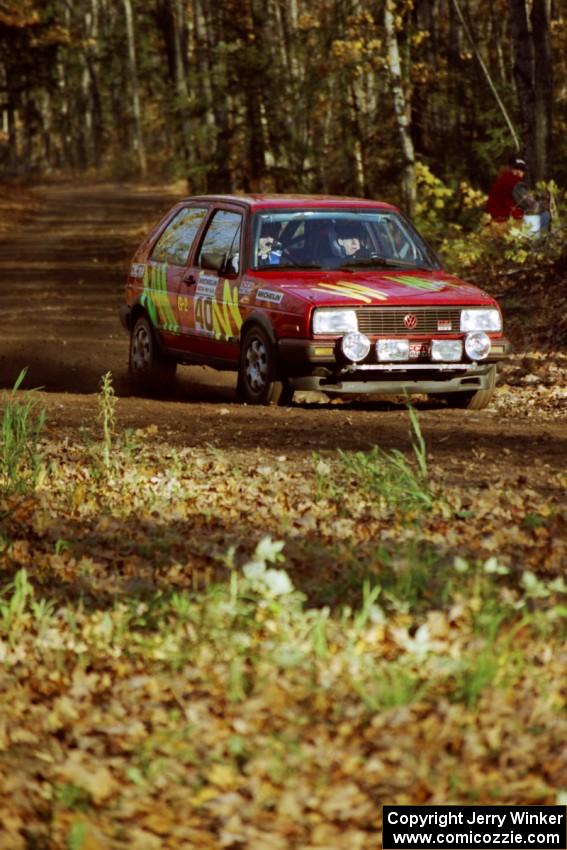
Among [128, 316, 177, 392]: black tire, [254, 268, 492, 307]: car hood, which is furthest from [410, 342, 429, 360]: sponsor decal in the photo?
[128, 316, 177, 392]: black tire

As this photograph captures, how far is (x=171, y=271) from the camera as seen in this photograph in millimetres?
13398

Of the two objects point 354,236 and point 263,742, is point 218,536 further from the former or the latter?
point 354,236

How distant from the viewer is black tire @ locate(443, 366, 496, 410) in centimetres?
1210

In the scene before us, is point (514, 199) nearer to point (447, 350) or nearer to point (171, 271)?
point (171, 271)

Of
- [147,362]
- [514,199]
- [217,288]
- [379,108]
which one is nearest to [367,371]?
[217,288]

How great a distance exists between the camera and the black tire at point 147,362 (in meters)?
13.8

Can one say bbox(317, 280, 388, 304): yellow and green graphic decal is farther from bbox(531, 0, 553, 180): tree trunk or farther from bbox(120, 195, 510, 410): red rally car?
bbox(531, 0, 553, 180): tree trunk

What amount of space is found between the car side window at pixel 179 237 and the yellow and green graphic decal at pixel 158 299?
13 centimetres

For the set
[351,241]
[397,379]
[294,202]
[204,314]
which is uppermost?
[294,202]

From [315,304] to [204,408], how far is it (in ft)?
4.95

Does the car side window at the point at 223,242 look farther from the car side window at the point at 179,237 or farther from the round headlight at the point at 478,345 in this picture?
the round headlight at the point at 478,345

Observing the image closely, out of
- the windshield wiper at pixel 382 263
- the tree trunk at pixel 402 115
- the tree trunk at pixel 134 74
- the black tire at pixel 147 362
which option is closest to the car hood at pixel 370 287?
the windshield wiper at pixel 382 263

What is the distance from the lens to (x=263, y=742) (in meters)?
5.06

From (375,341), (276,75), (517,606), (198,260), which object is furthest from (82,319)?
(517,606)
